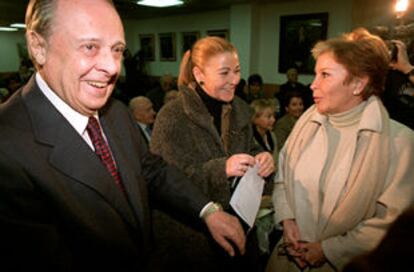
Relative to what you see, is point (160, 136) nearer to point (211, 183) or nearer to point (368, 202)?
point (211, 183)

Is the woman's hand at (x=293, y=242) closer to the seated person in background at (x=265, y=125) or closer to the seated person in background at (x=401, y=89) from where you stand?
the seated person in background at (x=401, y=89)

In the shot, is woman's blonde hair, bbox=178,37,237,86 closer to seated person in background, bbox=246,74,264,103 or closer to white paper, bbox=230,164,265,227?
white paper, bbox=230,164,265,227

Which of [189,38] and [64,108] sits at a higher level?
[189,38]

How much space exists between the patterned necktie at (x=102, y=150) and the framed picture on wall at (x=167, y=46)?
9970mm

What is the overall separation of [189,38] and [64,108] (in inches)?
376

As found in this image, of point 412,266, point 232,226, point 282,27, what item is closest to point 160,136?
point 232,226

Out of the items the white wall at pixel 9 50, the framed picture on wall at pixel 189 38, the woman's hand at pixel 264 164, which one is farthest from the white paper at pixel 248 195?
the white wall at pixel 9 50

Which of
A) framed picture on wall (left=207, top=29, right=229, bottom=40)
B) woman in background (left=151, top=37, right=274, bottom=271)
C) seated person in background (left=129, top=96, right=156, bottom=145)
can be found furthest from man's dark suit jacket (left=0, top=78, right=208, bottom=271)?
framed picture on wall (left=207, top=29, right=229, bottom=40)

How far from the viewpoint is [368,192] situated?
1521 mm

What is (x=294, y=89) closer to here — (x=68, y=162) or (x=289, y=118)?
(x=289, y=118)

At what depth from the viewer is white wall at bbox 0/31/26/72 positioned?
16359 millimetres

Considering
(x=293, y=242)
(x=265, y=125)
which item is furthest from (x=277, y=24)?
(x=293, y=242)

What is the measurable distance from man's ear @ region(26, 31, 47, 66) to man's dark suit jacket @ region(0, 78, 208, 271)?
0.08 m

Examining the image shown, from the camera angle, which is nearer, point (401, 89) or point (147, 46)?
point (401, 89)
